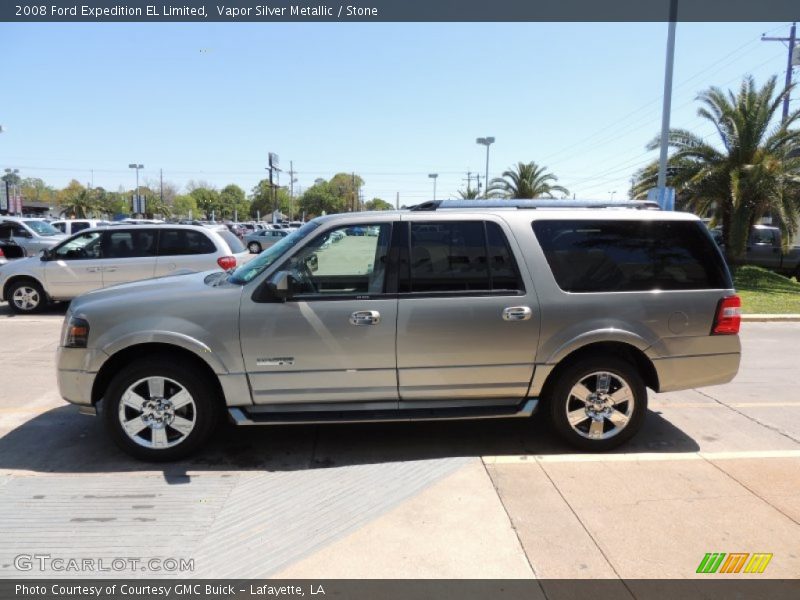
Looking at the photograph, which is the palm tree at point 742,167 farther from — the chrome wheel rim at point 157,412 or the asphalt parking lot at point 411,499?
the chrome wheel rim at point 157,412

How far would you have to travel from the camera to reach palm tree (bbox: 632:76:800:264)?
15.9 metres

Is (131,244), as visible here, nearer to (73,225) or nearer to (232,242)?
(232,242)

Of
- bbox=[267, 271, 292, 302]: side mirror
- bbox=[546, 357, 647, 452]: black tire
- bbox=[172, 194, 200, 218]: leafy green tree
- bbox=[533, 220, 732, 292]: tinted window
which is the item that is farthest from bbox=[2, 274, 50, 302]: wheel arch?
bbox=[172, 194, 200, 218]: leafy green tree

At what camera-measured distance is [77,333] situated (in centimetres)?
397

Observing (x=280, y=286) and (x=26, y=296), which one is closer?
(x=280, y=286)

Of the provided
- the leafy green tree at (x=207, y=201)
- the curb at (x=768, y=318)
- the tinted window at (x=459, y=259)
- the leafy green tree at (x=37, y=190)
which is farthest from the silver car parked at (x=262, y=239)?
the leafy green tree at (x=37, y=190)

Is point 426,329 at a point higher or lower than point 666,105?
lower

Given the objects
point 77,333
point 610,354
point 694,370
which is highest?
point 77,333

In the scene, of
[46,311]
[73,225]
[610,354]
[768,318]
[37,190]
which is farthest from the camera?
[37,190]

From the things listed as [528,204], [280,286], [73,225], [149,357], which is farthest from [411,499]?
[73,225]

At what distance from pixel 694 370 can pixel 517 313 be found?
1551mm

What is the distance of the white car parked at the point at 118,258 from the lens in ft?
33.2

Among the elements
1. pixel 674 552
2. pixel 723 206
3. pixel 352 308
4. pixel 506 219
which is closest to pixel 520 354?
pixel 506 219

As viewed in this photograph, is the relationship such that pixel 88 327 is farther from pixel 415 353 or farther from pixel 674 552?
pixel 674 552
